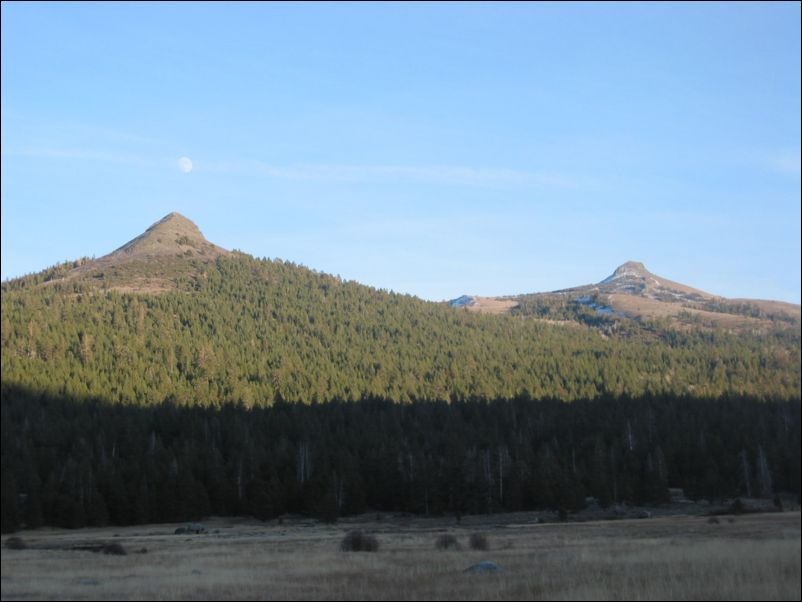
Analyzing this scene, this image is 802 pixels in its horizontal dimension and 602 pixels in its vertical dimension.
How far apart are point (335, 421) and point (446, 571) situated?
98366 mm

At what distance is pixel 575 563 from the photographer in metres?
31.3

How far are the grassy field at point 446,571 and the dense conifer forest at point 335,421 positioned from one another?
7.75ft

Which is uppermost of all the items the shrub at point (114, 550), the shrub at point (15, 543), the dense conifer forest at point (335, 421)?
the dense conifer forest at point (335, 421)

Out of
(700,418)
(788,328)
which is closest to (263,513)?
(700,418)

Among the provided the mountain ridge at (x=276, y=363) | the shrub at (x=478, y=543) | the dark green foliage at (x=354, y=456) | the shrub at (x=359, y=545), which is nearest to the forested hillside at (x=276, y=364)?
the mountain ridge at (x=276, y=363)

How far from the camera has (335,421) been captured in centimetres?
12912

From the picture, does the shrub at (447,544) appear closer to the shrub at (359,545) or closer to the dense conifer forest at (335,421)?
the shrub at (359,545)

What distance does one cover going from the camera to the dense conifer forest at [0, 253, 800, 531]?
138ft

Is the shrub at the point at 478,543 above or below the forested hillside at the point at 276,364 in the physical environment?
below

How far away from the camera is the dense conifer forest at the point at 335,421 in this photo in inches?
1652

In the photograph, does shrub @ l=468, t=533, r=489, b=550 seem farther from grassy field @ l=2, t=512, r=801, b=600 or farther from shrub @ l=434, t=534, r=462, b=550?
shrub @ l=434, t=534, r=462, b=550

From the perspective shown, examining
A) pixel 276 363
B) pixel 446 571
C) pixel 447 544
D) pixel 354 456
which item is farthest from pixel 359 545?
pixel 276 363

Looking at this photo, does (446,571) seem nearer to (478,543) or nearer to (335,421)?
(478,543)

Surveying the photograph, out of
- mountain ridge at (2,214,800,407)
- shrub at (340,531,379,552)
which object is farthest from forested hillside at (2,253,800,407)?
shrub at (340,531,379,552)
